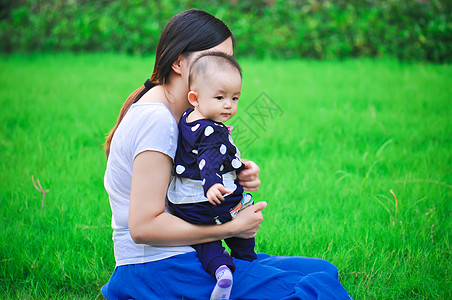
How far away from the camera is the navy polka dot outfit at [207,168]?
1.74 meters

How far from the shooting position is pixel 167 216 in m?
1.81

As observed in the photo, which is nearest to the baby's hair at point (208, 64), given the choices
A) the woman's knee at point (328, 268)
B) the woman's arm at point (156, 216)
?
the woman's arm at point (156, 216)

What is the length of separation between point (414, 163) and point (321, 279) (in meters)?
2.27

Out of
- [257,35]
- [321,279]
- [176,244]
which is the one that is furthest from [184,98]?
[257,35]

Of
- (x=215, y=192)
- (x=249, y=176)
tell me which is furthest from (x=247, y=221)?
(x=215, y=192)

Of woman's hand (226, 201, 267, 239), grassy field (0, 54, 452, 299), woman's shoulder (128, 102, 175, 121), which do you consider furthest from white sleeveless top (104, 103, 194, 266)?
grassy field (0, 54, 452, 299)

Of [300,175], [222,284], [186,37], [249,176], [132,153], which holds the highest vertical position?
[186,37]

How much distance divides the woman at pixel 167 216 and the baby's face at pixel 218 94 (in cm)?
14

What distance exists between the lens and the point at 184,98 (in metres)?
2.00

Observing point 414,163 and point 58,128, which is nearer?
point 414,163

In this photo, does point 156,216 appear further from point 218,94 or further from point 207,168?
point 218,94

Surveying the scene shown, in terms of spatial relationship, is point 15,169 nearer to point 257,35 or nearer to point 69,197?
point 69,197

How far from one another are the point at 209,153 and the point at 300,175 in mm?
2079

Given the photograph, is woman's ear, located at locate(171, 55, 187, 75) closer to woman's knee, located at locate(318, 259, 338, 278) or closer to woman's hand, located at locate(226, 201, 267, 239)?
woman's hand, located at locate(226, 201, 267, 239)
